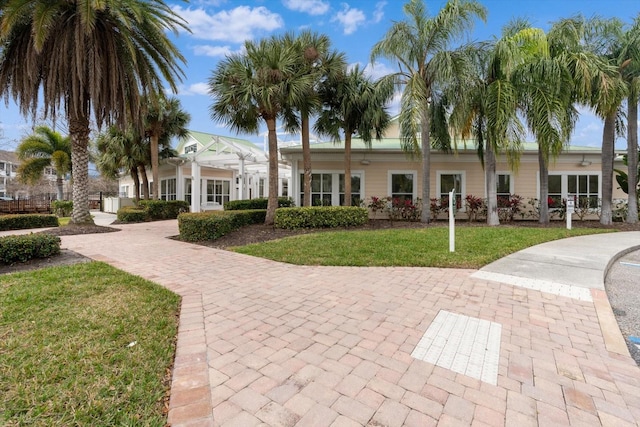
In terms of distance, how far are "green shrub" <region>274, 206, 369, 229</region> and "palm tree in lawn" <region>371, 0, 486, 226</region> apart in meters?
3.38

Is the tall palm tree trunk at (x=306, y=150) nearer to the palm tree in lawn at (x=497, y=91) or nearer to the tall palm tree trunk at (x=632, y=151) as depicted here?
the palm tree in lawn at (x=497, y=91)

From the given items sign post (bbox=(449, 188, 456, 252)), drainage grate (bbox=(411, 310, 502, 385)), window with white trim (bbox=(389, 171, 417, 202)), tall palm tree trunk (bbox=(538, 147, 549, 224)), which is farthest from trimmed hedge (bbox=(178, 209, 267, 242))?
tall palm tree trunk (bbox=(538, 147, 549, 224))

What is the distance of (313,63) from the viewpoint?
35.6 ft

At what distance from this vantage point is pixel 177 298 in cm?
409

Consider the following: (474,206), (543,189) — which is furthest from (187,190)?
(543,189)

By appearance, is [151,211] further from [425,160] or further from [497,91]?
[497,91]

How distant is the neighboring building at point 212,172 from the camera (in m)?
17.2

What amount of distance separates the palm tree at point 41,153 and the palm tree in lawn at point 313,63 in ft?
66.2

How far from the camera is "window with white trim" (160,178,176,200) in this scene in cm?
2147

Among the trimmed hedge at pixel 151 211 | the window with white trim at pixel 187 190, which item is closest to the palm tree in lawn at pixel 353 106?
the trimmed hedge at pixel 151 211

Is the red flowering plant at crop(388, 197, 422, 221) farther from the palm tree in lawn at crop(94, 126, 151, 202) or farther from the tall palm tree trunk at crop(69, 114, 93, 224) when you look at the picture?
the palm tree in lawn at crop(94, 126, 151, 202)

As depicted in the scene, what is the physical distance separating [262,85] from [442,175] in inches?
365

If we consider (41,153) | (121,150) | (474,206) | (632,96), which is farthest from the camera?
(41,153)

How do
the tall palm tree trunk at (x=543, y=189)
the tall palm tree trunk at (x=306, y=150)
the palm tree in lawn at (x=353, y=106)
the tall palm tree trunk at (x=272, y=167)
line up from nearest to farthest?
the tall palm tree trunk at (x=272, y=167), the palm tree in lawn at (x=353, y=106), the tall palm tree trunk at (x=306, y=150), the tall palm tree trunk at (x=543, y=189)
